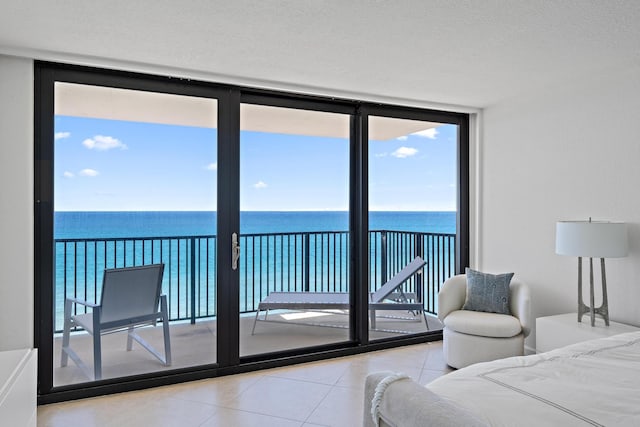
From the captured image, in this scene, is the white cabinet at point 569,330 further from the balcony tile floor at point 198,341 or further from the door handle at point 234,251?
the door handle at point 234,251

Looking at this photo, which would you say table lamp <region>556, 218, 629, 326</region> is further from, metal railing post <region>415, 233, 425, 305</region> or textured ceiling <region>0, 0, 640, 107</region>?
metal railing post <region>415, 233, 425, 305</region>

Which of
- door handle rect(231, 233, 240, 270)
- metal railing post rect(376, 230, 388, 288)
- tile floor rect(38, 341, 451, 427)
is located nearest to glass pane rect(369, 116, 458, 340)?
metal railing post rect(376, 230, 388, 288)

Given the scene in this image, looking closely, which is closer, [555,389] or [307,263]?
[555,389]

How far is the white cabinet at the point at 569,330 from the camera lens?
10.6ft

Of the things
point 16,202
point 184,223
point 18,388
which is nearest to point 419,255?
point 184,223

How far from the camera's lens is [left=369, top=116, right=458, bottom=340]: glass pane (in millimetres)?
4598

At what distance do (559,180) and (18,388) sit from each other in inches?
161

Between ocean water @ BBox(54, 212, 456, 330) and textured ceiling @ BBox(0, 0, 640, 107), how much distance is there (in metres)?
A: 1.18

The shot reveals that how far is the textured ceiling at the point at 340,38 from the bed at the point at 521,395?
1.76 metres

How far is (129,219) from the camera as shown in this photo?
351 cm

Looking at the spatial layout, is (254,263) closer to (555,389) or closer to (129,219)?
(129,219)

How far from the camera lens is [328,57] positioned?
3.17 meters

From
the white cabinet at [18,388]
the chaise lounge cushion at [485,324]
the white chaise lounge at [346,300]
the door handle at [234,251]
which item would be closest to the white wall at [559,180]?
the chaise lounge cushion at [485,324]

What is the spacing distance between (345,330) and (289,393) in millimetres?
1336
